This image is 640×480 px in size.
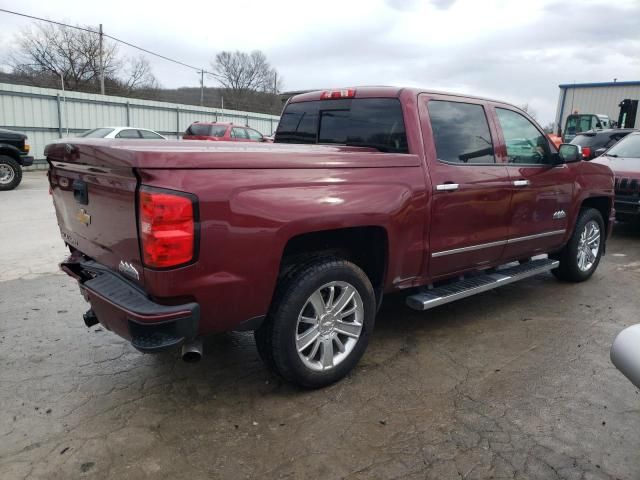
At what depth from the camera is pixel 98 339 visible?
3854 mm

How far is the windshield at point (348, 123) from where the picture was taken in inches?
145

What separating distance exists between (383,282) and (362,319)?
0.33 m

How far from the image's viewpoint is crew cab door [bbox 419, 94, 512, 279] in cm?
363

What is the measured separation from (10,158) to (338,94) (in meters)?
10.7

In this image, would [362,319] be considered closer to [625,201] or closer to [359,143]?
[359,143]

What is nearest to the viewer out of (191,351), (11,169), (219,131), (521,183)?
(191,351)

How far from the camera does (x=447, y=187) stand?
3.61 meters

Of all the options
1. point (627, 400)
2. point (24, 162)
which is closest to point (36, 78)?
point (24, 162)

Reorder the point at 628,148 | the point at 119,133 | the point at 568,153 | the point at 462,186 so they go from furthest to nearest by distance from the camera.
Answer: the point at 119,133, the point at 628,148, the point at 568,153, the point at 462,186

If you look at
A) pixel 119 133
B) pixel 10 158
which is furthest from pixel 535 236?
pixel 119 133

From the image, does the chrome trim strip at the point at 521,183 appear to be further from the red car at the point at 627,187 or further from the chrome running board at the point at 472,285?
the red car at the point at 627,187

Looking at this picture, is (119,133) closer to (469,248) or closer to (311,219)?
(469,248)

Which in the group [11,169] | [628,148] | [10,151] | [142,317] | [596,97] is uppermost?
[596,97]

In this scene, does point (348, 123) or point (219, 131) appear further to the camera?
point (219, 131)
